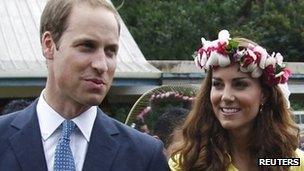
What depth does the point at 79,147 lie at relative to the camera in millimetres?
2959

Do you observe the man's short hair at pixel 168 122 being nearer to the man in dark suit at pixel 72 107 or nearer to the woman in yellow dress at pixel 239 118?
the woman in yellow dress at pixel 239 118

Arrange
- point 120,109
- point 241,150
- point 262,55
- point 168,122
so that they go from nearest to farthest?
point 241,150 → point 262,55 → point 168,122 → point 120,109

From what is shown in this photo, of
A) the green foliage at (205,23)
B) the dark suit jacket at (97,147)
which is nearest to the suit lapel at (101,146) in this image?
the dark suit jacket at (97,147)

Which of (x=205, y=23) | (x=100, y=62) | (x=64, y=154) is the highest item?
(x=205, y=23)

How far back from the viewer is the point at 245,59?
11.8 feet

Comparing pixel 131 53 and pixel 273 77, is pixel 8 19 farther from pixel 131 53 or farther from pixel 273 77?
pixel 273 77

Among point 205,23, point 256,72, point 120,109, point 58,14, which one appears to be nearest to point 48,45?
point 58,14

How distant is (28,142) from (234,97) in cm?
110

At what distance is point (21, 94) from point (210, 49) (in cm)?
830

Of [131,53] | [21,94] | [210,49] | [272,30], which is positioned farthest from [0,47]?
[272,30]

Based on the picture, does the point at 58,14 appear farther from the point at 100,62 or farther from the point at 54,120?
the point at 54,120

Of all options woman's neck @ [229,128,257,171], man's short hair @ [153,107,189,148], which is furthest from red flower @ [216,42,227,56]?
man's short hair @ [153,107,189,148]

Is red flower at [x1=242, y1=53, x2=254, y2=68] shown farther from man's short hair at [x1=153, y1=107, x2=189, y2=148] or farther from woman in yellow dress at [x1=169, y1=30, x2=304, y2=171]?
man's short hair at [x1=153, y1=107, x2=189, y2=148]

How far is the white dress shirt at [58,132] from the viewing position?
115 inches
